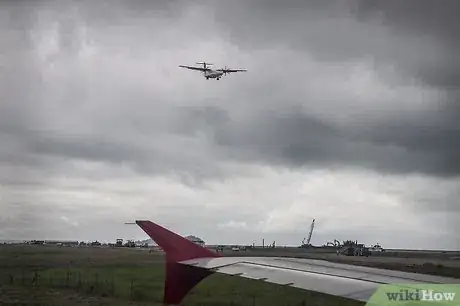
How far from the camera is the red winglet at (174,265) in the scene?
25.6 ft

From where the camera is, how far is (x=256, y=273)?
7.02 metres

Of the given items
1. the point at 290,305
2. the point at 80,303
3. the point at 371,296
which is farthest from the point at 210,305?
the point at 371,296

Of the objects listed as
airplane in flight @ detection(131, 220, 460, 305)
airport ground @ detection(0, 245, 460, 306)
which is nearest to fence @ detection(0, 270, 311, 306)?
airport ground @ detection(0, 245, 460, 306)

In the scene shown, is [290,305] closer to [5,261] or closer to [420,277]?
[420,277]

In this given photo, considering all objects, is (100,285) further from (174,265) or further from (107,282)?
(174,265)

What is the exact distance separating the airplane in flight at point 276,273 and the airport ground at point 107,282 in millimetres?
1529

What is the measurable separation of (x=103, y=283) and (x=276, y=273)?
7.95 m

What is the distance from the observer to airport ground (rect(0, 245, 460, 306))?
37.2 ft

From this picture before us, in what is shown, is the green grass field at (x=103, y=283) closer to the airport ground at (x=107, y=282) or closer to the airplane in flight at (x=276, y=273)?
the airport ground at (x=107, y=282)

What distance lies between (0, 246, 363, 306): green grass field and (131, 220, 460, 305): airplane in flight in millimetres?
1554

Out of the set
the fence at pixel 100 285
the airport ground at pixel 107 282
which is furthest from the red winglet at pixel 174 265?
the fence at pixel 100 285

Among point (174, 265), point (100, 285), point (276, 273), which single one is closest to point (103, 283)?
point (100, 285)

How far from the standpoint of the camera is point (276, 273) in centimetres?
693

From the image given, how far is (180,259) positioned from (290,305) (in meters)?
3.37
